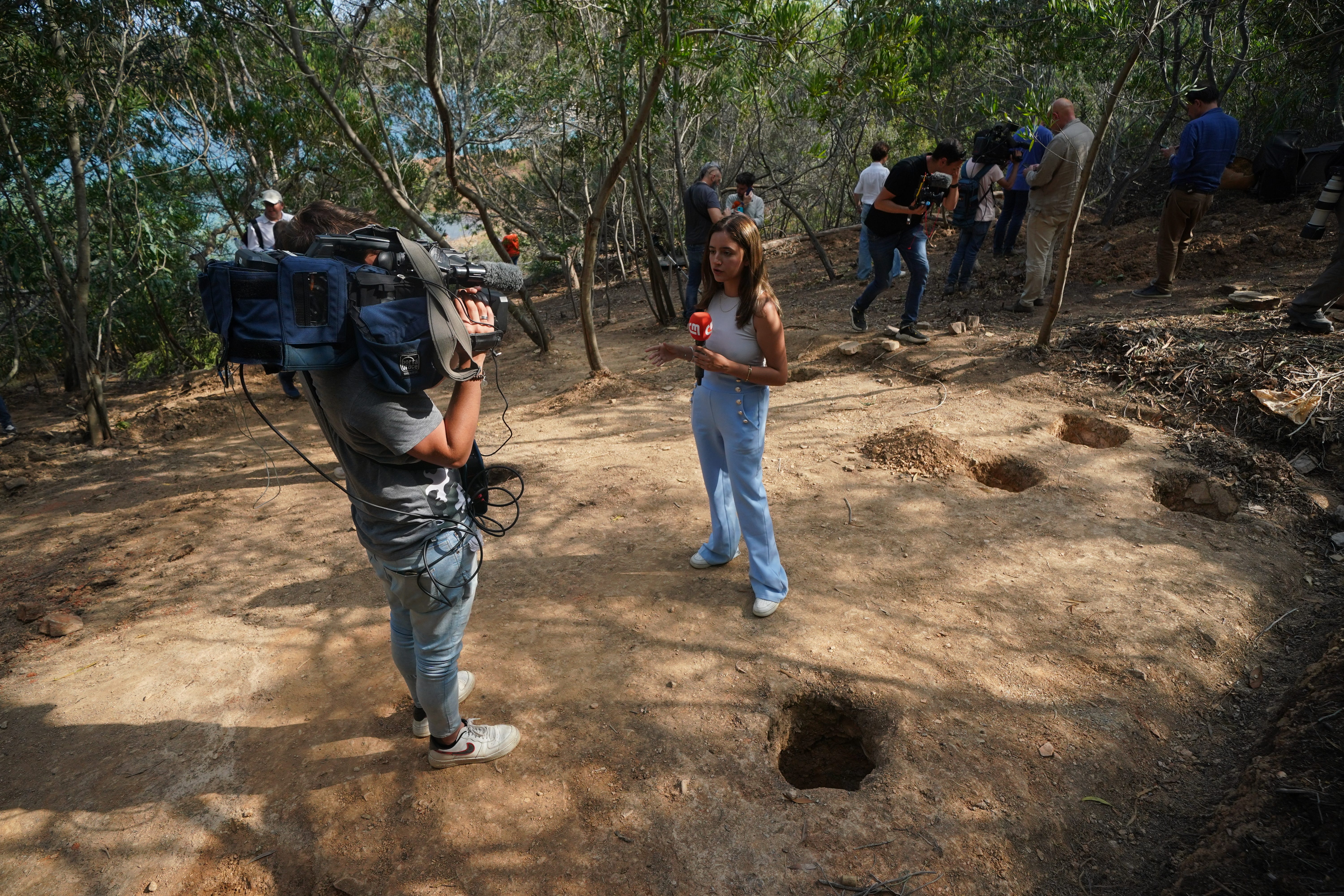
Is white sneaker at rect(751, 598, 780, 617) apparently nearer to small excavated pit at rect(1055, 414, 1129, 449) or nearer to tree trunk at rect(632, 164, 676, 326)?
small excavated pit at rect(1055, 414, 1129, 449)

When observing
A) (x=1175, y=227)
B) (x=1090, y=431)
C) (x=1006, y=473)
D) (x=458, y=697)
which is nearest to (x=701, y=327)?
(x=458, y=697)

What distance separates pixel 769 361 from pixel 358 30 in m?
6.53

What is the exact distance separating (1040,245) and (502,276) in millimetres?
6619

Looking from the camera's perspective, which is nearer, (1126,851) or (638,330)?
(1126,851)

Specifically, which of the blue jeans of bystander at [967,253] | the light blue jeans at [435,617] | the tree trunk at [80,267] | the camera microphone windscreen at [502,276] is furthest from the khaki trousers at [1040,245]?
the tree trunk at [80,267]

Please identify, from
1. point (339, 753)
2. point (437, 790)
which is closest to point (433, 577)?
point (437, 790)

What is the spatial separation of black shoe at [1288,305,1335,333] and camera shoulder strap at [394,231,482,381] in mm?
6248

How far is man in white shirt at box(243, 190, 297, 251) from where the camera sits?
5.98m

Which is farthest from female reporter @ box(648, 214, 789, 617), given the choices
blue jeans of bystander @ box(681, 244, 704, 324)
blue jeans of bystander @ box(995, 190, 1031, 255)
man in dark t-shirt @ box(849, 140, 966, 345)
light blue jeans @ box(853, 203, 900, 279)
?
blue jeans of bystander @ box(995, 190, 1031, 255)

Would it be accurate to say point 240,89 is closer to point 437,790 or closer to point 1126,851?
point 437,790

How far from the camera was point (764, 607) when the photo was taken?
3.20m

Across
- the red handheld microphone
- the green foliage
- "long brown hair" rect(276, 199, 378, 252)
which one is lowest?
the red handheld microphone

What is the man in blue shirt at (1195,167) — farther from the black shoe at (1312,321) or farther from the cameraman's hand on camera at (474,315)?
the cameraman's hand on camera at (474,315)

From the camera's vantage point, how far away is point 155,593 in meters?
3.93
